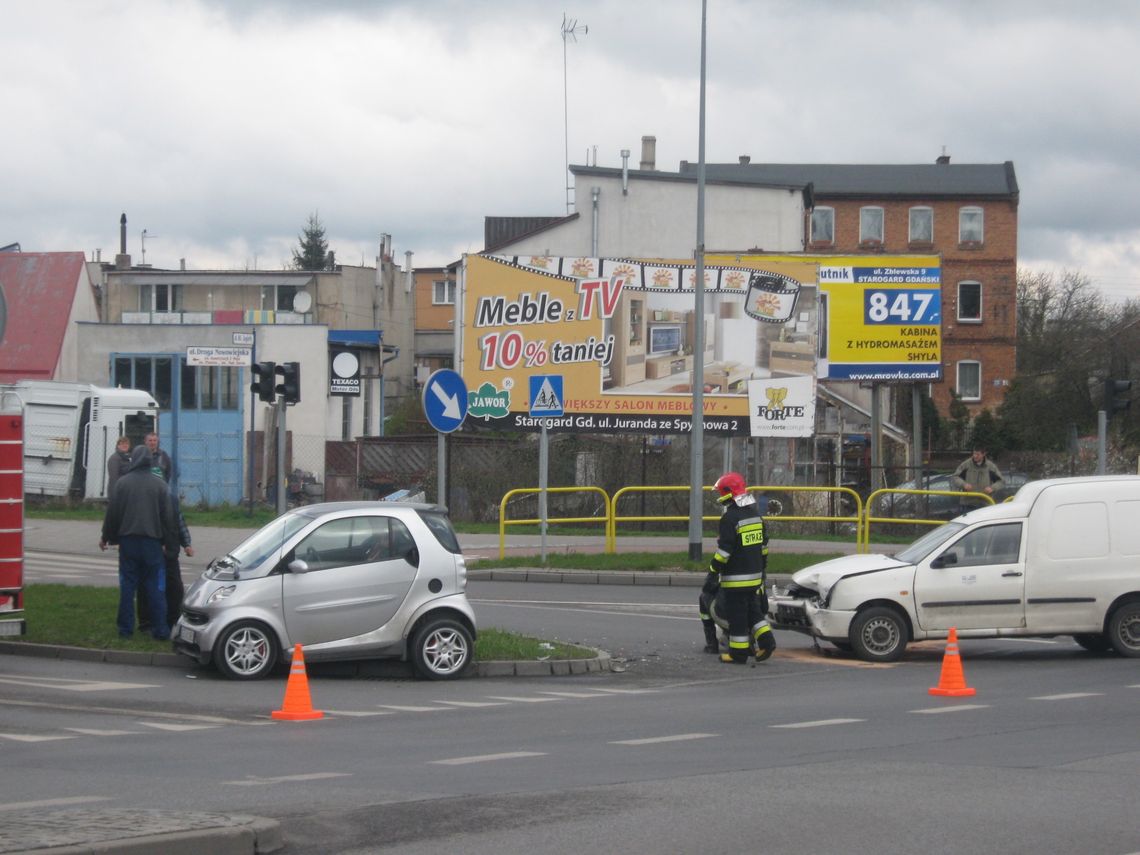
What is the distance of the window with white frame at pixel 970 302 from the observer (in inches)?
2901

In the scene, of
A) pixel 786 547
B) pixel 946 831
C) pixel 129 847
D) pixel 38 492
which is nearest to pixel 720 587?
pixel 946 831

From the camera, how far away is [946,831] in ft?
24.3

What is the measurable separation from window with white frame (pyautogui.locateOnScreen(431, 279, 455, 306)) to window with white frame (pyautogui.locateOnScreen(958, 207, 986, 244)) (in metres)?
27.3

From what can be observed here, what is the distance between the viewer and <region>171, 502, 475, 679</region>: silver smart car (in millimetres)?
13172

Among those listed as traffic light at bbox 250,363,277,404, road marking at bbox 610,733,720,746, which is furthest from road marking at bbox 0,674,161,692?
traffic light at bbox 250,363,277,404

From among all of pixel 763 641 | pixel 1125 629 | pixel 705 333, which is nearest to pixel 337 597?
pixel 763 641

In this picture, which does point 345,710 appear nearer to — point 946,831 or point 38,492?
point 946,831

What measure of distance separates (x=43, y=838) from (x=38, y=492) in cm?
3250

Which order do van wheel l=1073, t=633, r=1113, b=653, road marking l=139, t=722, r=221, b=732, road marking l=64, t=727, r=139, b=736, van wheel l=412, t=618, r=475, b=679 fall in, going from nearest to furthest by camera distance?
road marking l=64, t=727, r=139, b=736 → road marking l=139, t=722, r=221, b=732 → van wheel l=412, t=618, r=475, b=679 → van wheel l=1073, t=633, r=1113, b=653

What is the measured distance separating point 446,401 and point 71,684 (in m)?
7.16

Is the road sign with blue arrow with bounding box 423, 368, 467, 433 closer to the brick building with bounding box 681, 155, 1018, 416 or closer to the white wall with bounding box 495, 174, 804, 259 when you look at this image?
the white wall with bounding box 495, 174, 804, 259

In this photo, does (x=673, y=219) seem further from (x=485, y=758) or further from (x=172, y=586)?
(x=485, y=758)

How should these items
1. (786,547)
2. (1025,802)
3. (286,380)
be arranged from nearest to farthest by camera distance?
(1025,802), (286,380), (786,547)

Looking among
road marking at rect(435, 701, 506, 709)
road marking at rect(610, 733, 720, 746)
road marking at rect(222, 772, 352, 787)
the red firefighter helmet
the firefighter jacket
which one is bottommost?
road marking at rect(435, 701, 506, 709)
